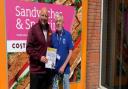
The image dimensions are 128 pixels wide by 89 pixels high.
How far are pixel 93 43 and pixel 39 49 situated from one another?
2.01 metres

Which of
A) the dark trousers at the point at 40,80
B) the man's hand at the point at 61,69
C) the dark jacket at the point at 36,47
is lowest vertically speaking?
the dark trousers at the point at 40,80

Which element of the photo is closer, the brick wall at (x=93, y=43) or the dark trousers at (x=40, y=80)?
the dark trousers at (x=40, y=80)

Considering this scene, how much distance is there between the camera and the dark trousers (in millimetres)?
5281

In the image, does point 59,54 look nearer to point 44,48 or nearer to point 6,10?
point 44,48

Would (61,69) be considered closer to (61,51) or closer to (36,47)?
(61,51)

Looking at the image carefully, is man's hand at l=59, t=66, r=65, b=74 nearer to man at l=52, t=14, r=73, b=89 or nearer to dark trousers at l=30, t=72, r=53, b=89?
Answer: man at l=52, t=14, r=73, b=89

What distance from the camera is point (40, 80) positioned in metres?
5.32

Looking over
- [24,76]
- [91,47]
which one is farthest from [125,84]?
[24,76]

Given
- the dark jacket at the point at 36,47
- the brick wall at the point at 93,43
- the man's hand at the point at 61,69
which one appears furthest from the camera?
the brick wall at the point at 93,43

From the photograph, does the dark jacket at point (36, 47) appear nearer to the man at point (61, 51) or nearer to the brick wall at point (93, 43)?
the man at point (61, 51)

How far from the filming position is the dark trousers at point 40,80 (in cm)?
528

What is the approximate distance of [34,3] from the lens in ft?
19.8

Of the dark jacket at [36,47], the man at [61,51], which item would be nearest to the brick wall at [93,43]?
the man at [61,51]

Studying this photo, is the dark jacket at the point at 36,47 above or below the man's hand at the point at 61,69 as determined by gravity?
above
